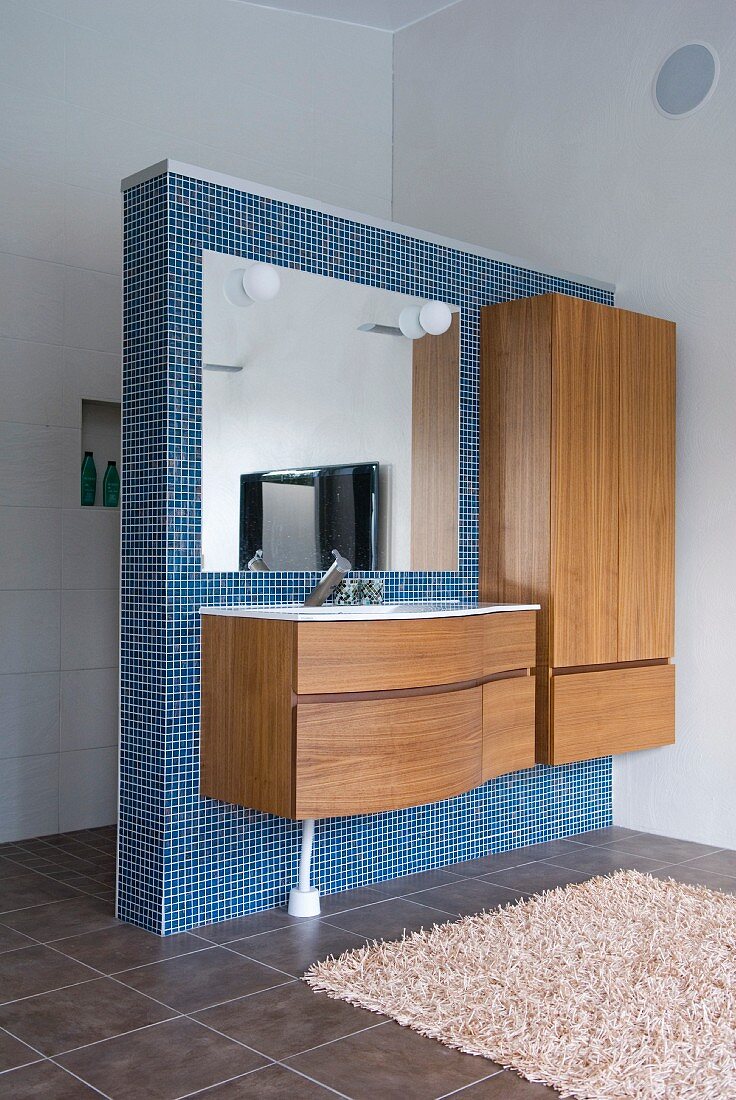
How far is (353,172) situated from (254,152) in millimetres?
577

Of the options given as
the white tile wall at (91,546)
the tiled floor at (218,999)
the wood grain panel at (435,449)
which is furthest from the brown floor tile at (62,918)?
the wood grain panel at (435,449)

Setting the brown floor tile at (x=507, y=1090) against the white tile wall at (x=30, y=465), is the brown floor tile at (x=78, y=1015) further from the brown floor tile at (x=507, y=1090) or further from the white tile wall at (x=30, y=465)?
the white tile wall at (x=30, y=465)

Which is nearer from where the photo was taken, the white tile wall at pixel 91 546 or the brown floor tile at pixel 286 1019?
the brown floor tile at pixel 286 1019

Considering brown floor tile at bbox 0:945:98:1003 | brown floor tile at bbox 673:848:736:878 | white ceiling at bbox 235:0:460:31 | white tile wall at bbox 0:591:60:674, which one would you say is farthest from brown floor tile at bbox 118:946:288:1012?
white ceiling at bbox 235:0:460:31

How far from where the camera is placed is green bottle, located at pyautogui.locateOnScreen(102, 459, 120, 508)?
431 centimetres

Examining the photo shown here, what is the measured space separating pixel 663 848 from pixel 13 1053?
248 cm

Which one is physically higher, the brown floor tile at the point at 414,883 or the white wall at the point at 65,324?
the white wall at the point at 65,324

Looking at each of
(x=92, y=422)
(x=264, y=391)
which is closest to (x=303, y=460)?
(x=264, y=391)

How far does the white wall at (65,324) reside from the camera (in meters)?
4.04

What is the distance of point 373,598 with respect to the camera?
3.57 metres

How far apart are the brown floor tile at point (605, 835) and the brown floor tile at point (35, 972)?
6.60 feet

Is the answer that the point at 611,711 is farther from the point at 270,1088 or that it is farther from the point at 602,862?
the point at 270,1088

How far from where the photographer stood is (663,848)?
3979 mm

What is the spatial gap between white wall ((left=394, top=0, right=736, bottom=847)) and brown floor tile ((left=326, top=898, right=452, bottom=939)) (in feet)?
4.42
